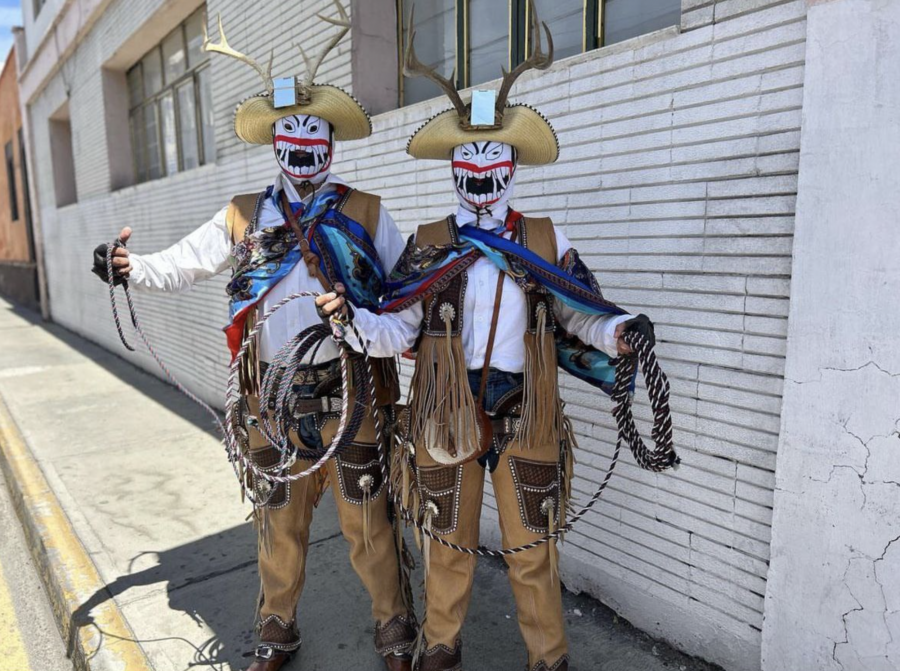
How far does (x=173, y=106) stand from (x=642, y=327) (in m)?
7.79

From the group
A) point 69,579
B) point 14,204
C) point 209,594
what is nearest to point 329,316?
point 209,594

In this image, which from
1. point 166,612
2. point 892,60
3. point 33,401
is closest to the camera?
point 892,60

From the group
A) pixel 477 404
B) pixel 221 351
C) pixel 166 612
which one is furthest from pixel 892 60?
pixel 221 351

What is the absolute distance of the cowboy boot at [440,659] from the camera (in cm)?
236

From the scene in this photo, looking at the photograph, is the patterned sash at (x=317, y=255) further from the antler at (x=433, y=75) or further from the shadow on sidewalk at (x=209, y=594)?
the shadow on sidewalk at (x=209, y=594)

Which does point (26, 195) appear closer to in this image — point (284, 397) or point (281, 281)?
point (281, 281)

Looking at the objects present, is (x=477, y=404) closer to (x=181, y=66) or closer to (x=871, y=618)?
(x=871, y=618)

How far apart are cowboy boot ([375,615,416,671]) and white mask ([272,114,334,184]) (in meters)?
1.76

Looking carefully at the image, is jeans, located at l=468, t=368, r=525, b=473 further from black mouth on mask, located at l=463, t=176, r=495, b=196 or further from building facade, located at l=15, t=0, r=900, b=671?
building facade, located at l=15, t=0, r=900, b=671

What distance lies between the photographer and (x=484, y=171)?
2.12 meters

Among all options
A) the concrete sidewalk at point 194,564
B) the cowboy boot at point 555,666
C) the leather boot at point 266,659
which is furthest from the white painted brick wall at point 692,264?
the leather boot at point 266,659

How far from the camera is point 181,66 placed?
24.9ft

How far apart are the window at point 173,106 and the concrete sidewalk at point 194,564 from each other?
10.7 ft

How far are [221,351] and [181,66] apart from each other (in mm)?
3808
